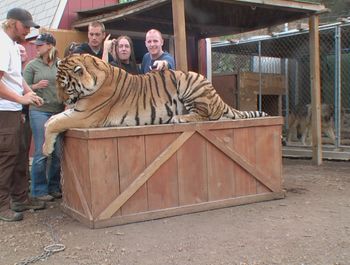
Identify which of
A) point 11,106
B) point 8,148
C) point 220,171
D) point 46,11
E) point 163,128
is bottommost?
point 220,171

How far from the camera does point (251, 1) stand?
697cm

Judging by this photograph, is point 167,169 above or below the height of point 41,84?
below

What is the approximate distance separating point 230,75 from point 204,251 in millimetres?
7414

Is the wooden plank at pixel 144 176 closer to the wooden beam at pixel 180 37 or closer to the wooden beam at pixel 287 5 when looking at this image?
the wooden beam at pixel 180 37

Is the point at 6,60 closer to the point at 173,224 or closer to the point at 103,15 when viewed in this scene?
the point at 173,224

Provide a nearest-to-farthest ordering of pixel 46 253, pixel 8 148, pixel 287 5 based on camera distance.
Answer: pixel 46 253, pixel 8 148, pixel 287 5

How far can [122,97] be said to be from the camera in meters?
5.12

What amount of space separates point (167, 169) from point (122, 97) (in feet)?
3.00

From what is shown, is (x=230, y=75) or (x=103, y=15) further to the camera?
(x=230, y=75)

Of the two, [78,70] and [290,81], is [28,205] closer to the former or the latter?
[78,70]

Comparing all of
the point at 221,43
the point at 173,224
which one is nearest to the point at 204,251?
the point at 173,224

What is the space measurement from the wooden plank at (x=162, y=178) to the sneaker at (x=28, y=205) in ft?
4.58

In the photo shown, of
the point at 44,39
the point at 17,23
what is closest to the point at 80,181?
the point at 17,23

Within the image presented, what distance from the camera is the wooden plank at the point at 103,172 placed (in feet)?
15.1
